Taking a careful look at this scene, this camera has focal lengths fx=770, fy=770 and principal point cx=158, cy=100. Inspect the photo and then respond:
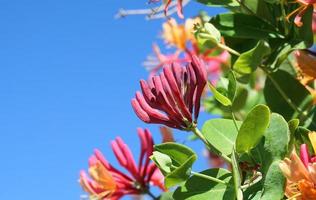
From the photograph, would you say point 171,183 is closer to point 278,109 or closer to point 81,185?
point 278,109

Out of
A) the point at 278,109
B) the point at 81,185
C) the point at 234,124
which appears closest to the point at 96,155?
the point at 81,185

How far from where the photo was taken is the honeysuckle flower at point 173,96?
108 cm

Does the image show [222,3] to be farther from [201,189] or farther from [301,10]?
[201,189]

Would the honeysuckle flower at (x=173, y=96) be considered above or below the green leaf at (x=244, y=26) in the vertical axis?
below

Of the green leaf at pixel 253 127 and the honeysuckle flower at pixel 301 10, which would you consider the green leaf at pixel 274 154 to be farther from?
the honeysuckle flower at pixel 301 10

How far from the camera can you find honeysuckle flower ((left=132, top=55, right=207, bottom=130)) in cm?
108

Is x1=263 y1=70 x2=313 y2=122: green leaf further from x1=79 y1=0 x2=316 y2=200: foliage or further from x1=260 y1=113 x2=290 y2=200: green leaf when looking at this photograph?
x1=260 y1=113 x2=290 y2=200: green leaf

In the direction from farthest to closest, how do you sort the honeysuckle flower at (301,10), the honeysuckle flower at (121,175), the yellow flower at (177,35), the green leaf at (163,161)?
the yellow flower at (177,35) → the honeysuckle flower at (121,175) → the honeysuckle flower at (301,10) → the green leaf at (163,161)

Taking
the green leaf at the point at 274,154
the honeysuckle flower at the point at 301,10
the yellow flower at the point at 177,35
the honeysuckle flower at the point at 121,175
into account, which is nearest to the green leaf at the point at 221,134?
the green leaf at the point at 274,154

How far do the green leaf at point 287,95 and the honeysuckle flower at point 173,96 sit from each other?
400 millimetres

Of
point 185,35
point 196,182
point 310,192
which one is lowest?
point 310,192

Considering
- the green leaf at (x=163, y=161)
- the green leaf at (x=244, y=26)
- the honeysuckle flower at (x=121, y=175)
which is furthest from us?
the honeysuckle flower at (x=121, y=175)

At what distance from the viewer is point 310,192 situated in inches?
37.8

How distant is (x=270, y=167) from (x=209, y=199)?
0.11m
